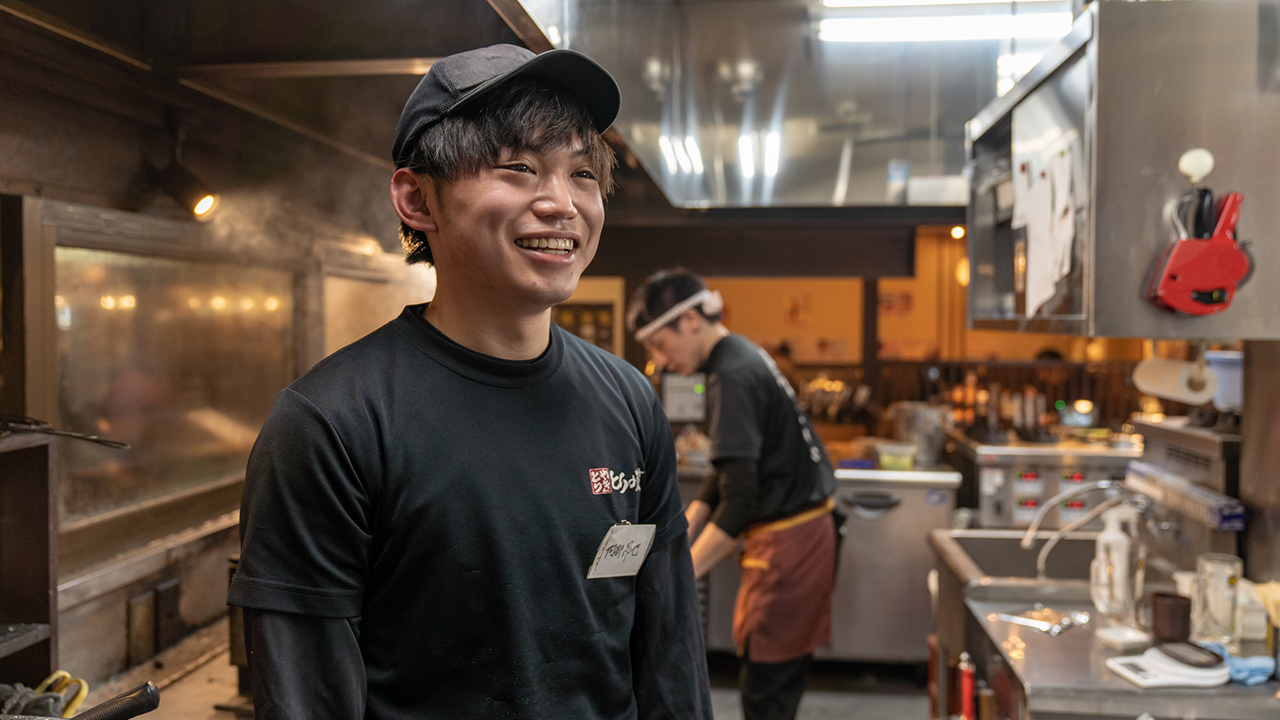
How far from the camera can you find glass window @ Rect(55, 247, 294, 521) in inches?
30.9

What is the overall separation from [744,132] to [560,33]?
11.7 ft

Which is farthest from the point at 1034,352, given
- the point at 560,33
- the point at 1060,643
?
the point at 560,33

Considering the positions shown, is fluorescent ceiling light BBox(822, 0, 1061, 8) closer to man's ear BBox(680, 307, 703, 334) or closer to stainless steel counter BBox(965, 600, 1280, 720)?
man's ear BBox(680, 307, 703, 334)

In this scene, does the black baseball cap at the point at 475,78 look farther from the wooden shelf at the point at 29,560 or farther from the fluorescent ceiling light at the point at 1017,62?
the fluorescent ceiling light at the point at 1017,62

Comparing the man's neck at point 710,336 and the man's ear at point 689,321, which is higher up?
the man's ear at point 689,321

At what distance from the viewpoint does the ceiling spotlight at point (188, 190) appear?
2.79 ft

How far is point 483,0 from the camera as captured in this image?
0.98m

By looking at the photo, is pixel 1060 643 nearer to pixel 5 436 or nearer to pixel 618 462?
pixel 618 462

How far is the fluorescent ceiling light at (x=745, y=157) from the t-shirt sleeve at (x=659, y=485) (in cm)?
384

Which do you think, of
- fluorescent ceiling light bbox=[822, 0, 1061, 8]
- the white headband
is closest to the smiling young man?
the white headband

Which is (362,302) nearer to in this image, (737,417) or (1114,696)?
(1114,696)

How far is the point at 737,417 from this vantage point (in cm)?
263

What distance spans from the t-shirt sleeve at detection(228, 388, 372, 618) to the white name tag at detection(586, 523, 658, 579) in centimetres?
28

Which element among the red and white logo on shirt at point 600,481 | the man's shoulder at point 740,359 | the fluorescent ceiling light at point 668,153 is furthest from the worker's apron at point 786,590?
the red and white logo on shirt at point 600,481
